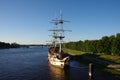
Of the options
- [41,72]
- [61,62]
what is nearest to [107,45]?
[61,62]

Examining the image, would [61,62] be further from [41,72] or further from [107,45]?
[107,45]

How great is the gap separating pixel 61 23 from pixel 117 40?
73.8 ft

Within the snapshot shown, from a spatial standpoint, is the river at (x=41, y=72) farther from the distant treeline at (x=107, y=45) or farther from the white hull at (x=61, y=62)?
the distant treeline at (x=107, y=45)

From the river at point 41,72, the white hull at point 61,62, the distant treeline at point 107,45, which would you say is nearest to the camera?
the river at point 41,72

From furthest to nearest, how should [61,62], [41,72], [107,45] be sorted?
[107,45], [61,62], [41,72]

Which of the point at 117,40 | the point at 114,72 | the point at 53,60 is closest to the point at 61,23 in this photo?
the point at 53,60

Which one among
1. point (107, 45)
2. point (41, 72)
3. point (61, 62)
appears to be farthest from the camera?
point (107, 45)

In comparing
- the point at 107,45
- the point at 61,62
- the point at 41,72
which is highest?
the point at 107,45

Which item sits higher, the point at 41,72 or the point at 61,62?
the point at 61,62

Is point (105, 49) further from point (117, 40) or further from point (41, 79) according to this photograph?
point (41, 79)

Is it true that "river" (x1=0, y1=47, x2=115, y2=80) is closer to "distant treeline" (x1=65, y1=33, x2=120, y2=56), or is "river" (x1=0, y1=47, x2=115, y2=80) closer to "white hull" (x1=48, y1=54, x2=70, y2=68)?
"white hull" (x1=48, y1=54, x2=70, y2=68)

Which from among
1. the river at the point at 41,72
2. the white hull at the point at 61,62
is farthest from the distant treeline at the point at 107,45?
the white hull at the point at 61,62

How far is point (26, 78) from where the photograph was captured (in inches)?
1859

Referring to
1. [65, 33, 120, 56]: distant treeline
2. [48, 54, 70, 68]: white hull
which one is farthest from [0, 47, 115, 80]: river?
[65, 33, 120, 56]: distant treeline
